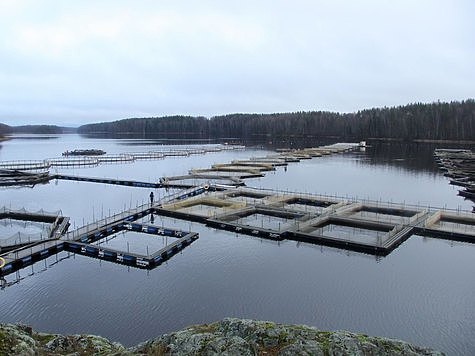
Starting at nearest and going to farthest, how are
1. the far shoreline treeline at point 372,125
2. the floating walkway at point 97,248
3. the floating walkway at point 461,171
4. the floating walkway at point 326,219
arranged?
the floating walkway at point 97,248 < the floating walkway at point 326,219 < the floating walkway at point 461,171 < the far shoreline treeline at point 372,125

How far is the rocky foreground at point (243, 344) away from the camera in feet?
17.6

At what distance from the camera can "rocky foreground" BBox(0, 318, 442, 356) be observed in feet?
17.6

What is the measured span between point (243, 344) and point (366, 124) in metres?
129

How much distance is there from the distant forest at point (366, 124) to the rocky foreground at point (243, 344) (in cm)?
11787

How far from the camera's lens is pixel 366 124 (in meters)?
127

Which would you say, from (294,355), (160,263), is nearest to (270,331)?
(294,355)

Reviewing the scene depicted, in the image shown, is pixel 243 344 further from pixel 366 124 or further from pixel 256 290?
pixel 366 124

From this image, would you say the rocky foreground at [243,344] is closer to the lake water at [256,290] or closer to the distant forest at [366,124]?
the lake water at [256,290]

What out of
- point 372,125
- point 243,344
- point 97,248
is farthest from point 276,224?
point 372,125

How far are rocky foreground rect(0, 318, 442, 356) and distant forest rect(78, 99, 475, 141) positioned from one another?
387ft

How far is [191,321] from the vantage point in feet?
45.9

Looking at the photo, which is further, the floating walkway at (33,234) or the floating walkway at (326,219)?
the floating walkway at (326,219)

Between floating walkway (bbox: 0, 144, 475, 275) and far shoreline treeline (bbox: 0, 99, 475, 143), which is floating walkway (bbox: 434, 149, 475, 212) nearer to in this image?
floating walkway (bbox: 0, 144, 475, 275)

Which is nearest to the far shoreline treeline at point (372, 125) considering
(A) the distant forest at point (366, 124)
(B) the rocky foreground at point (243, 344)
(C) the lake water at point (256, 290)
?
(A) the distant forest at point (366, 124)
